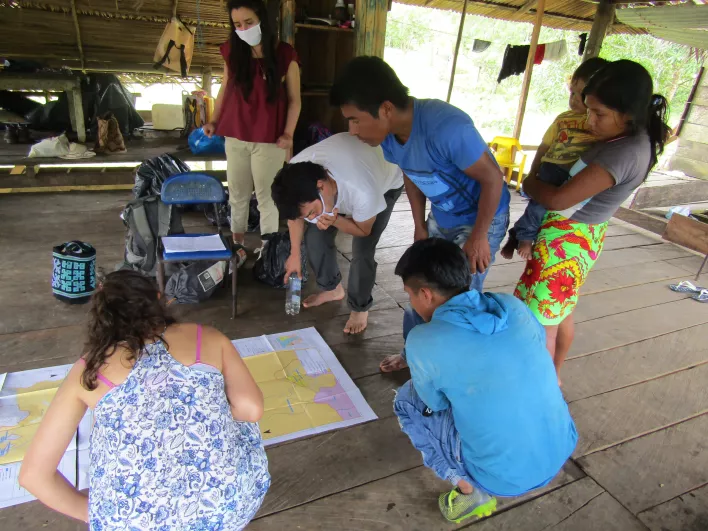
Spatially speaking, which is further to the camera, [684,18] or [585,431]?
[684,18]

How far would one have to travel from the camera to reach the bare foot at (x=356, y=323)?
226 cm

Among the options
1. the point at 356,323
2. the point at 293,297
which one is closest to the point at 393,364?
the point at 356,323

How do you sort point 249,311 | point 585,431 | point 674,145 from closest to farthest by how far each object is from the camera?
point 585,431 → point 249,311 → point 674,145

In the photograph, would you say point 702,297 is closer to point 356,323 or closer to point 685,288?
point 685,288

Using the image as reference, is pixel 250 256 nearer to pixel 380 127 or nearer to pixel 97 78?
pixel 380 127

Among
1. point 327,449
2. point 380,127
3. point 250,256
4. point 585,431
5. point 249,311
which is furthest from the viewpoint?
point 250,256

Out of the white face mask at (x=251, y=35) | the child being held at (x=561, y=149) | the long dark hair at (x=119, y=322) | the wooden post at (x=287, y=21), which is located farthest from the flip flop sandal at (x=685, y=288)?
the long dark hair at (x=119, y=322)

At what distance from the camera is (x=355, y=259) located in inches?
85.0

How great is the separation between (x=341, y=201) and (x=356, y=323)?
0.65 m

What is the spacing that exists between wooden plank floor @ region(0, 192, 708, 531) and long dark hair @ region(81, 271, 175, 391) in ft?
2.43

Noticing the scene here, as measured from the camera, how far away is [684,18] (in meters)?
3.12

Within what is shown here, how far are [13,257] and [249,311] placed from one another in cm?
151

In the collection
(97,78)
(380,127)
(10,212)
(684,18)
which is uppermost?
(684,18)

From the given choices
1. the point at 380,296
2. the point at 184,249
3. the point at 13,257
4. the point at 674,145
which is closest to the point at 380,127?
the point at 184,249
